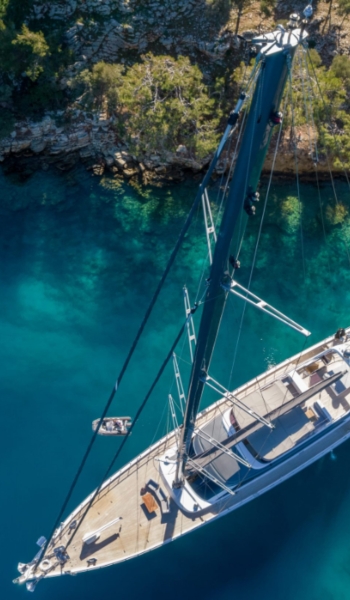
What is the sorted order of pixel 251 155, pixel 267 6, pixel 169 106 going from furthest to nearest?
pixel 267 6 < pixel 169 106 < pixel 251 155

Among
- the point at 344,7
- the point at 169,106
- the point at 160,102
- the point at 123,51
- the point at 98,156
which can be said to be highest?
the point at 344,7

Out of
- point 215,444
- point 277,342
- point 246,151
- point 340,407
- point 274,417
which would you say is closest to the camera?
point 246,151

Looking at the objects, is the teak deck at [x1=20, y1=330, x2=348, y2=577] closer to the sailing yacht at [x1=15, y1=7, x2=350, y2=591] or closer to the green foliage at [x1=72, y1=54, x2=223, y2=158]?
the sailing yacht at [x1=15, y1=7, x2=350, y2=591]

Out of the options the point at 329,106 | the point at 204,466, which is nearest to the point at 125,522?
the point at 204,466

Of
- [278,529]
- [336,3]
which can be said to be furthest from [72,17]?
[278,529]

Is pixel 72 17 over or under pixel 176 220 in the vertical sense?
over

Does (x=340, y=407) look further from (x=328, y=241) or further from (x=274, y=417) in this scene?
(x=328, y=241)

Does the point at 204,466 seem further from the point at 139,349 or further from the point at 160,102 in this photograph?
the point at 160,102
